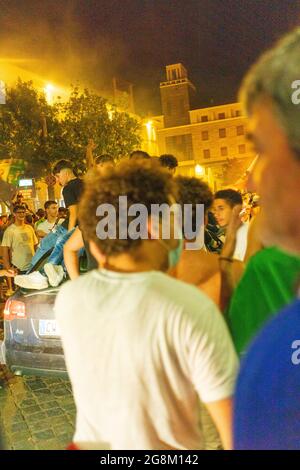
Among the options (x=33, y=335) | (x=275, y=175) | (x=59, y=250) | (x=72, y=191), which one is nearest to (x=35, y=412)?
(x=33, y=335)

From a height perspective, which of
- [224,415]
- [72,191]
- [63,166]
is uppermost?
[63,166]

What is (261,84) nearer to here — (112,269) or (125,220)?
(125,220)

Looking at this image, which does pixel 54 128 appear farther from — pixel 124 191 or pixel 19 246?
pixel 124 191

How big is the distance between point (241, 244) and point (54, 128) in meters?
18.8

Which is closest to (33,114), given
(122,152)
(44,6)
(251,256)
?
(122,152)

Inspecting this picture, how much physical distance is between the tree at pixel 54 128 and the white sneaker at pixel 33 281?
14.6 metres

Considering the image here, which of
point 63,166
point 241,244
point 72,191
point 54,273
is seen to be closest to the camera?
point 241,244

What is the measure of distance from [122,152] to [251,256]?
17.7 m

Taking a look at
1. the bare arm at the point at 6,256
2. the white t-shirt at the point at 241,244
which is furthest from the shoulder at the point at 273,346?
the bare arm at the point at 6,256

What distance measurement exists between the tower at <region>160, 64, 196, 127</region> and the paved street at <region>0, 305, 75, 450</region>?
2.34 metres

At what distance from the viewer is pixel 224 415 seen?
1.19 m

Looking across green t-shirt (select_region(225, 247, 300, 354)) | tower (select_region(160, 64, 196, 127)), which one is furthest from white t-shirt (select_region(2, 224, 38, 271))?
green t-shirt (select_region(225, 247, 300, 354))

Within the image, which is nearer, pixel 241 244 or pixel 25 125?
pixel 241 244
